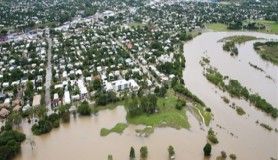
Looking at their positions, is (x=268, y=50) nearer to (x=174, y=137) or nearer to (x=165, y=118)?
(x=165, y=118)

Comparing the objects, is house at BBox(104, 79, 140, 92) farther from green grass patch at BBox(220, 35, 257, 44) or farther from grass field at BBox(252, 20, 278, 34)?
grass field at BBox(252, 20, 278, 34)

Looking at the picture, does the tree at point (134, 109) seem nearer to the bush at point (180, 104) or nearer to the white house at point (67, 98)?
the bush at point (180, 104)

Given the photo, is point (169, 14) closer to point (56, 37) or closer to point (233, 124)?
point (56, 37)

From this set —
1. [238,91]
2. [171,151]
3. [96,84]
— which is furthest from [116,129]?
[238,91]

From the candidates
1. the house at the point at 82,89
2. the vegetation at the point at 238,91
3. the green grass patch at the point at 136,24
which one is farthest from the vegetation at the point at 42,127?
the green grass patch at the point at 136,24

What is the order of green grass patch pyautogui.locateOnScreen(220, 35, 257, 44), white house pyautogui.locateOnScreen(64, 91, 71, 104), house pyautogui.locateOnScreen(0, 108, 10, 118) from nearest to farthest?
house pyautogui.locateOnScreen(0, 108, 10, 118) → white house pyautogui.locateOnScreen(64, 91, 71, 104) → green grass patch pyautogui.locateOnScreen(220, 35, 257, 44)

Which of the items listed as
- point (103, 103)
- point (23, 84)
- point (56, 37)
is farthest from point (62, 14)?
point (103, 103)

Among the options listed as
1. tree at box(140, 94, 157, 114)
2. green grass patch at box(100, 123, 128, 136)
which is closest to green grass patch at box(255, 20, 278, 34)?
tree at box(140, 94, 157, 114)
